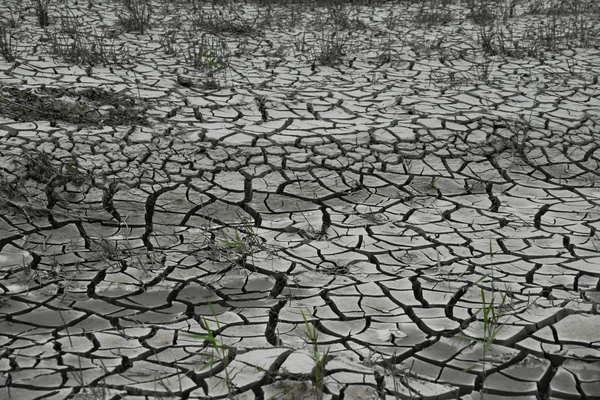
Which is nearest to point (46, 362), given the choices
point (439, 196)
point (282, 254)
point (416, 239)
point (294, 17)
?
point (282, 254)

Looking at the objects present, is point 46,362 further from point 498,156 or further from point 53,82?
point 53,82

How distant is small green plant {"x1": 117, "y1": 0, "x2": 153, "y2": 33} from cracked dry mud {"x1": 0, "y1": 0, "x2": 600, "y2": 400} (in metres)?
1.25

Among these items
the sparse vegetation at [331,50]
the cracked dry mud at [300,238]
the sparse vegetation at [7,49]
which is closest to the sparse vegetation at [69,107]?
the cracked dry mud at [300,238]

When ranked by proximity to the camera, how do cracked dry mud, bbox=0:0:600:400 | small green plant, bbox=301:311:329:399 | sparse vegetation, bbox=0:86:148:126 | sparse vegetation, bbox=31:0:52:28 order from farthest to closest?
sparse vegetation, bbox=31:0:52:28, sparse vegetation, bbox=0:86:148:126, cracked dry mud, bbox=0:0:600:400, small green plant, bbox=301:311:329:399

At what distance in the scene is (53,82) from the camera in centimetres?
516

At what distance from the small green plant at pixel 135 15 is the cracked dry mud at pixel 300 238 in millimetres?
1252

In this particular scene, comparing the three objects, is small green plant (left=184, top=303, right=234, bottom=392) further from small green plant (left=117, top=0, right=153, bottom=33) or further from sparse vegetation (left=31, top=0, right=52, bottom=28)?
sparse vegetation (left=31, top=0, right=52, bottom=28)

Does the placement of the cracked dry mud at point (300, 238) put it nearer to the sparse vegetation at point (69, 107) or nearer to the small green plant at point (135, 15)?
the sparse vegetation at point (69, 107)

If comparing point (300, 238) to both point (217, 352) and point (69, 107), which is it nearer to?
point (217, 352)

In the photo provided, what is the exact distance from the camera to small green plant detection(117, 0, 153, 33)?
6.77 m

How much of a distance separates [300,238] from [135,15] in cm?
417

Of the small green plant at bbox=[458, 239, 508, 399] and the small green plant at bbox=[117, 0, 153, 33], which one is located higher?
the small green plant at bbox=[117, 0, 153, 33]

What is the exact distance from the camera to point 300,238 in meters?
3.43

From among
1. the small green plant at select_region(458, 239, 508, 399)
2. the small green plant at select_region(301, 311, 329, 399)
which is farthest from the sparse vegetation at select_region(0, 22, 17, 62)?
the small green plant at select_region(458, 239, 508, 399)
